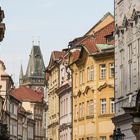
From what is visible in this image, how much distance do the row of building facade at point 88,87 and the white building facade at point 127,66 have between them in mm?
16981

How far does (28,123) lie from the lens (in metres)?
143

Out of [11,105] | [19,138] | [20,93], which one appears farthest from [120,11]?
[20,93]

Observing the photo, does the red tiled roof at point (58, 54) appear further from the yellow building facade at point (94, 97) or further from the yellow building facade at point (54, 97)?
the yellow building facade at point (94, 97)

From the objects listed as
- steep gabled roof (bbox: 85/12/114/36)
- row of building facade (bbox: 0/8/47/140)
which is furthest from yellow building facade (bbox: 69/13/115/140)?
row of building facade (bbox: 0/8/47/140)

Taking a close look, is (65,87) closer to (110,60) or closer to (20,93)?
(110,60)

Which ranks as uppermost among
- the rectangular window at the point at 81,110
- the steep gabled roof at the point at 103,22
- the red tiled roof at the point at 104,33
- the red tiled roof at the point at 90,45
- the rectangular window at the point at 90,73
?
the steep gabled roof at the point at 103,22

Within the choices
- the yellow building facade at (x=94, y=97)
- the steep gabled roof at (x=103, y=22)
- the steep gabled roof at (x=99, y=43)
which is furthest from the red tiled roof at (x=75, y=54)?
the steep gabled roof at (x=103, y=22)

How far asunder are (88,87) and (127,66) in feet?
75.8

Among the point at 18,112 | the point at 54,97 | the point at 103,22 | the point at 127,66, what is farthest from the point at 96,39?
the point at 18,112

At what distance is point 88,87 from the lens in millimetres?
63500

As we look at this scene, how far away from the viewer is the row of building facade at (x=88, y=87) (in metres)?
60.8

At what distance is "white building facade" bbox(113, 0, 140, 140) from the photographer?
37.8 metres

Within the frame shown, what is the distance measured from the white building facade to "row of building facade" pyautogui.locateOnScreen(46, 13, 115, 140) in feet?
55.7

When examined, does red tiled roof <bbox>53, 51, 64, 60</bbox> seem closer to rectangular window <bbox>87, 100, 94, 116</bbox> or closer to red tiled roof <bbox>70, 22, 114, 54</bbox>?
red tiled roof <bbox>70, 22, 114, 54</bbox>
